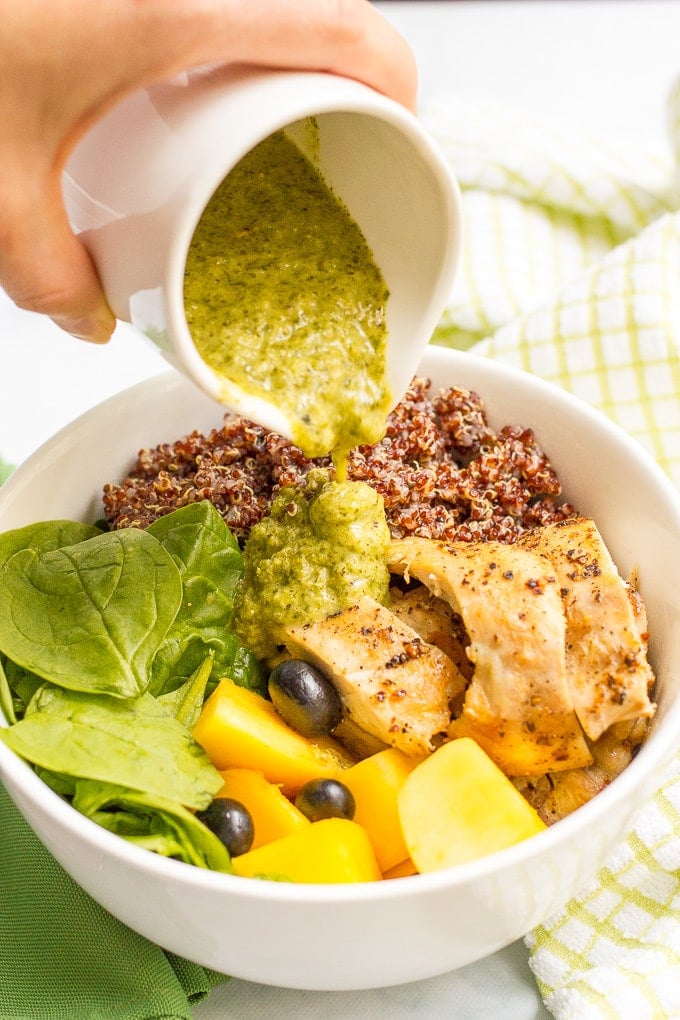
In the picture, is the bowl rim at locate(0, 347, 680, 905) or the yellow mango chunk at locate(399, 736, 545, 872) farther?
the yellow mango chunk at locate(399, 736, 545, 872)

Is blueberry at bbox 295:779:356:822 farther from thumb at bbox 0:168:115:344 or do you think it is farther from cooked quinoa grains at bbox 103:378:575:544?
thumb at bbox 0:168:115:344

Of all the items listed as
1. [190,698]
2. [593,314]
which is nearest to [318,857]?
[190,698]

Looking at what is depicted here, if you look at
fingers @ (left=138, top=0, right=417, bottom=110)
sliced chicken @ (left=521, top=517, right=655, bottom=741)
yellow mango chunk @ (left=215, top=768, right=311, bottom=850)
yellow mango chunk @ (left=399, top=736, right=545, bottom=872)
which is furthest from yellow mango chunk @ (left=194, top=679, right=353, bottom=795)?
fingers @ (left=138, top=0, right=417, bottom=110)

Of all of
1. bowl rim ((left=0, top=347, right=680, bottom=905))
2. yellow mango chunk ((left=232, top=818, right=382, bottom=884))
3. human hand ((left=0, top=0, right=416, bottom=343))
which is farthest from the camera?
yellow mango chunk ((left=232, top=818, right=382, bottom=884))

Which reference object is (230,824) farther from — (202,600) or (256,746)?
(202,600)

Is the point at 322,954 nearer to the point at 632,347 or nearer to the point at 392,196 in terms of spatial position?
the point at 392,196

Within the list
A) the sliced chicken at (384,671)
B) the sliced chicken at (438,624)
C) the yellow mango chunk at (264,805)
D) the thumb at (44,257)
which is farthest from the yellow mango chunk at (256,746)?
the thumb at (44,257)

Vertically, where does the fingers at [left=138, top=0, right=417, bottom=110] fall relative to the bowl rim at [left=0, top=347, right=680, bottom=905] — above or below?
above
